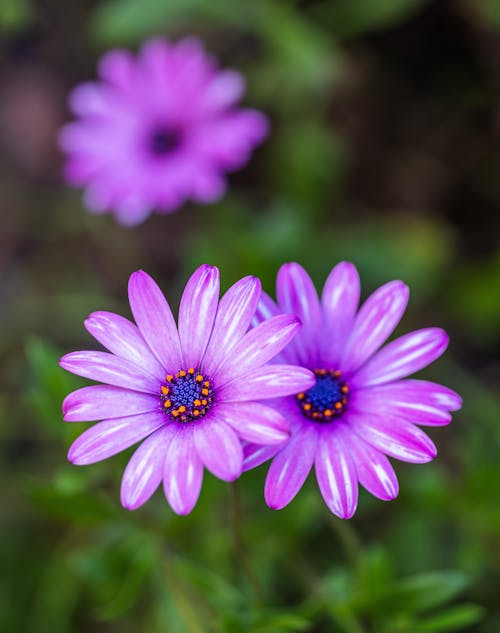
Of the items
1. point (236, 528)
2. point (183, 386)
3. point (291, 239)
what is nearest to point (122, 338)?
point (183, 386)

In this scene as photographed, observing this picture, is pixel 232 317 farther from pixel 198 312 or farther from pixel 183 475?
pixel 183 475

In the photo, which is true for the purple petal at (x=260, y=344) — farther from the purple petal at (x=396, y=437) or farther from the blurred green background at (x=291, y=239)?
the blurred green background at (x=291, y=239)

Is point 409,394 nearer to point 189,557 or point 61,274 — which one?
point 189,557

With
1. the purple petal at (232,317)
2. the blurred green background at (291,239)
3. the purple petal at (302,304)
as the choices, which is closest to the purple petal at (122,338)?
the purple petal at (232,317)

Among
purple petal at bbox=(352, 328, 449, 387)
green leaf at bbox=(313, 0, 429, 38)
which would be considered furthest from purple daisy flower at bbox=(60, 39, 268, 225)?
purple petal at bbox=(352, 328, 449, 387)

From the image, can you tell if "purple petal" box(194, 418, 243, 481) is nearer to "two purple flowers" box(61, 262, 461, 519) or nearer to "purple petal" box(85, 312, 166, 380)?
"two purple flowers" box(61, 262, 461, 519)
